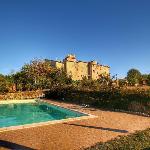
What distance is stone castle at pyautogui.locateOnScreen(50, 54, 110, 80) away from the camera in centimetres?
7206

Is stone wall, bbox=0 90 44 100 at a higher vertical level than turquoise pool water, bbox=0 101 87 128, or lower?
higher

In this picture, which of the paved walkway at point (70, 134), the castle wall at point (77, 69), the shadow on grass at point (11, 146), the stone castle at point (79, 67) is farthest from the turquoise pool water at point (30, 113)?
the castle wall at point (77, 69)

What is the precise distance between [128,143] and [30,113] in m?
15.5

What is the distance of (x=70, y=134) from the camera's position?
36.1ft

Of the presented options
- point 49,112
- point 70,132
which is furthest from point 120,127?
point 49,112

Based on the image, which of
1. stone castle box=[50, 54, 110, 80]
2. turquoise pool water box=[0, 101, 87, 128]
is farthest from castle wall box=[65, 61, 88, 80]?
turquoise pool water box=[0, 101, 87, 128]

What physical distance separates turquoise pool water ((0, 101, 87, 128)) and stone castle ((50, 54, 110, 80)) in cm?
4253

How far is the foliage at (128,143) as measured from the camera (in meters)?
8.87

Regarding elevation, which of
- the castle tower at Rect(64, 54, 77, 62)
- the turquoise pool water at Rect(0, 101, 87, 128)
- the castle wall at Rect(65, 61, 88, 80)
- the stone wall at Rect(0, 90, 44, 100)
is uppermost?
the castle tower at Rect(64, 54, 77, 62)

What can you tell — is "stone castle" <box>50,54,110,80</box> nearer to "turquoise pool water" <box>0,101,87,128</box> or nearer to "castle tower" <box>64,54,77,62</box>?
"castle tower" <box>64,54,77,62</box>

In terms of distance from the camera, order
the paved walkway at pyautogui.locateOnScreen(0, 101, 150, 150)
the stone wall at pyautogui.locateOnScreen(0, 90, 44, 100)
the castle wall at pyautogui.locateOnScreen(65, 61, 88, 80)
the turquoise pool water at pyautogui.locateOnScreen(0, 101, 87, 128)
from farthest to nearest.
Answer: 1. the castle wall at pyautogui.locateOnScreen(65, 61, 88, 80)
2. the stone wall at pyautogui.locateOnScreen(0, 90, 44, 100)
3. the turquoise pool water at pyautogui.locateOnScreen(0, 101, 87, 128)
4. the paved walkway at pyautogui.locateOnScreen(0, 101, 150, 150)

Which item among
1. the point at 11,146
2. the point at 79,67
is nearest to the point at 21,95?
the point at 11,146

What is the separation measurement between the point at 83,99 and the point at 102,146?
17.4m

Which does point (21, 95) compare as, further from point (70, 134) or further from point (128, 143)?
point (128, 143)
